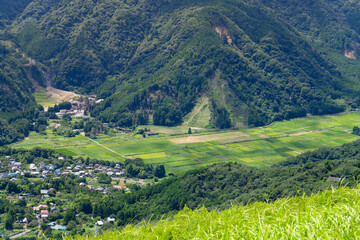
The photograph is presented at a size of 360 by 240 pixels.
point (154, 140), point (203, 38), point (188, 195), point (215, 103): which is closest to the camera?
point (188, 195)

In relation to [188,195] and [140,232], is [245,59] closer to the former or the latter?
[188,195]

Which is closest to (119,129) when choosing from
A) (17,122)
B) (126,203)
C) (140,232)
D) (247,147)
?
(17,122)

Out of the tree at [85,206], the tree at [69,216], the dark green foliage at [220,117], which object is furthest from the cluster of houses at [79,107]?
the tree at [69,216]

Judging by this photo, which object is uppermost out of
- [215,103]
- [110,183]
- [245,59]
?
[245,59]

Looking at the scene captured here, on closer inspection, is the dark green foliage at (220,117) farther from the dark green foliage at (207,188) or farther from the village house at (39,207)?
the village house at (39,207)

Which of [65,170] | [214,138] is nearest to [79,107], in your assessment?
[214,138]

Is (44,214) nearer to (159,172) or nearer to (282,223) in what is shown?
(159,172)

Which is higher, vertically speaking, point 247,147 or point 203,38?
point 203,38
